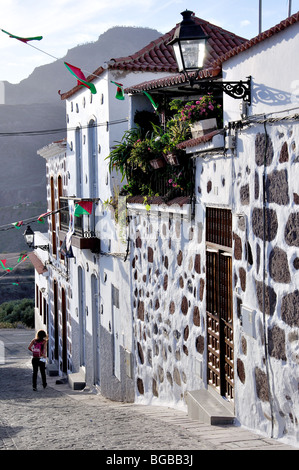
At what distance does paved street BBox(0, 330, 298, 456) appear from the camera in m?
5.85

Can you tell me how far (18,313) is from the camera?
36719 mm

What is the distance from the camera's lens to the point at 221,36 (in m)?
11.8

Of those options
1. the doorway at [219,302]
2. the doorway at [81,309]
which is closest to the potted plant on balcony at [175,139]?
the doorway at [219,302]

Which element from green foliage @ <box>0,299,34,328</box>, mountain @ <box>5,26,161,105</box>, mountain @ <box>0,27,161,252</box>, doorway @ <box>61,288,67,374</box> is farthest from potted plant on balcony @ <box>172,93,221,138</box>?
mountain @ <box>5,26,161,105</box>

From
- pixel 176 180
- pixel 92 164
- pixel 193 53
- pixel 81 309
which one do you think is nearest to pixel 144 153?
pixel 176 180

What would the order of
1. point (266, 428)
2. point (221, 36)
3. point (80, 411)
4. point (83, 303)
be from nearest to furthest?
point (266, 428) < point (80, 411) < point (221, 36) < point (83, 303)

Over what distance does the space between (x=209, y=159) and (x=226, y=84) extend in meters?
1.18

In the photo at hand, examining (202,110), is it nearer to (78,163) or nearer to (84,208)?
(84,208)

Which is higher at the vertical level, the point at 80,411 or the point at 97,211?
the point at 97,211

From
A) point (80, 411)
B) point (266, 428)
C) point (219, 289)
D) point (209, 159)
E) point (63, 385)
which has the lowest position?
point (63, 385)

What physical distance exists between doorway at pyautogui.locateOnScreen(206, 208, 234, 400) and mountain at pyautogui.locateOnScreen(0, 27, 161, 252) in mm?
63284

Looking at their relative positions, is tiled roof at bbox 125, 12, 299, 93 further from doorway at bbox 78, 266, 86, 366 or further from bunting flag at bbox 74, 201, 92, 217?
doorway at bbox 78, 266, 86, 366

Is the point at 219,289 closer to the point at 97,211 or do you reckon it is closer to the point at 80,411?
the point at 80,411
